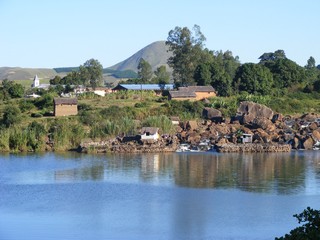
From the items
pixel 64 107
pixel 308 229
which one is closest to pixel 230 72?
pixel 64 107

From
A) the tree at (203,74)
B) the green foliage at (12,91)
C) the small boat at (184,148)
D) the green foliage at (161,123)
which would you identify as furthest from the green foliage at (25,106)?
the tree at (203,74)

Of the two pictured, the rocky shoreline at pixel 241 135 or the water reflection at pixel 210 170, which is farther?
the rocky shoreline at pixel 241 135

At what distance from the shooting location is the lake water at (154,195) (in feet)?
81.0

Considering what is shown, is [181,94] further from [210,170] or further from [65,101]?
[210,170]

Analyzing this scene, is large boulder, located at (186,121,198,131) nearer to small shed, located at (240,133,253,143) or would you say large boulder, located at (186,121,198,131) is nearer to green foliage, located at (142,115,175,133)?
green foliage, located at (142,115,175,133)

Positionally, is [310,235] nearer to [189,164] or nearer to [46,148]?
[189,164]

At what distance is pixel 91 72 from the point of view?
81875mm

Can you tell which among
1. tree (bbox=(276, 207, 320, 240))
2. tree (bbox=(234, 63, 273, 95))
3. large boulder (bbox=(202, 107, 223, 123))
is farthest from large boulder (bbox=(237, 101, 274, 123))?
tree (bbox=(276, 207, 320, 240))

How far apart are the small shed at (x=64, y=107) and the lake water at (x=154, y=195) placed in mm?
10383

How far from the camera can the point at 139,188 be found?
3322 cm

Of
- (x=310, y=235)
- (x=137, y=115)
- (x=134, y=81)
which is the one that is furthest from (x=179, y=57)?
(x=310, y=235)

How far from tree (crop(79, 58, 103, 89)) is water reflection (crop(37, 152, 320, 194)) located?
119 ft

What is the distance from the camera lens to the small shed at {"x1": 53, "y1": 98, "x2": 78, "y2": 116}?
184 ft

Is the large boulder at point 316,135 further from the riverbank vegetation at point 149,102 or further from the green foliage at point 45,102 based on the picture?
the green foliage at point 45,102
